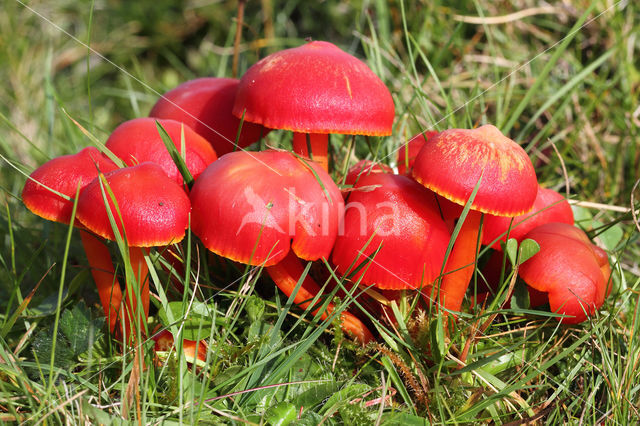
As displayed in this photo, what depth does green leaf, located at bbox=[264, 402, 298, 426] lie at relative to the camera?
1688mm

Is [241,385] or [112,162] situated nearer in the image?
[241,385]

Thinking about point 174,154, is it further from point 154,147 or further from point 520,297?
point 520,297

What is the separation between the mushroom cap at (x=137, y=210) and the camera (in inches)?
63.2

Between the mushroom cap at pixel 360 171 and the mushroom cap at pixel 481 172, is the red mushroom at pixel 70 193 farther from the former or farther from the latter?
the mushroom cap at pixel 481 172

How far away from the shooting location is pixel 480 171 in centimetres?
168

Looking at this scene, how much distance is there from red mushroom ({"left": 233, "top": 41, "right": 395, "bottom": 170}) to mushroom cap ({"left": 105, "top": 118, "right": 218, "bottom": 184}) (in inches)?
8.5

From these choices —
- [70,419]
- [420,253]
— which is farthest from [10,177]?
[420,253]

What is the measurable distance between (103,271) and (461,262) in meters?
1.29

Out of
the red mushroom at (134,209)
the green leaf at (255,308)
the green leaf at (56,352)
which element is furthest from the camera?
the green leaf at (255,308)

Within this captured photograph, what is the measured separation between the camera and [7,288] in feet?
8.12

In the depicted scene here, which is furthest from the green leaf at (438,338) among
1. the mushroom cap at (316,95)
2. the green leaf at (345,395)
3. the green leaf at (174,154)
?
the green leaf at (174,154)

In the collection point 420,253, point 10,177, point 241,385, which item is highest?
point 420,253

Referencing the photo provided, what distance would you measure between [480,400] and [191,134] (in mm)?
1437

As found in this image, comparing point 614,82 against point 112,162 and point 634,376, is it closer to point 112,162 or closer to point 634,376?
point 634,376
